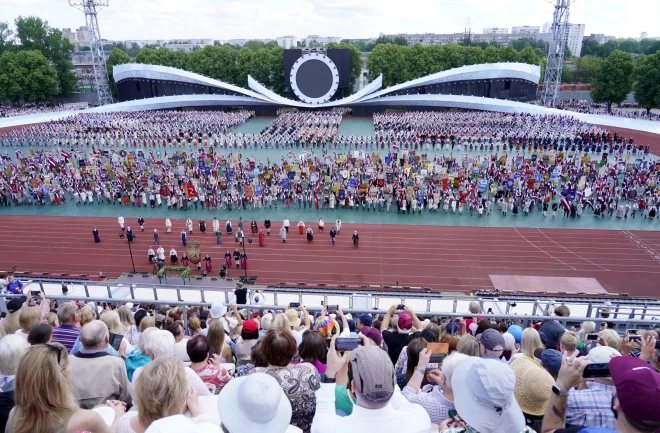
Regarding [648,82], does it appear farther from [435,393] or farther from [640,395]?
[640,395]

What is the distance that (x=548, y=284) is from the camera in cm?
1552

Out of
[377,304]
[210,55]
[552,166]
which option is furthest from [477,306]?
[210,55]

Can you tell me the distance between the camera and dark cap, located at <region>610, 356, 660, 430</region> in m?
2.29

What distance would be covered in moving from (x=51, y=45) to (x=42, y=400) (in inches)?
3114

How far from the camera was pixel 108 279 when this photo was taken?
52.9 ft

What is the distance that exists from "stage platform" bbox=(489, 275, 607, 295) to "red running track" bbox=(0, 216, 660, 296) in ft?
1.13

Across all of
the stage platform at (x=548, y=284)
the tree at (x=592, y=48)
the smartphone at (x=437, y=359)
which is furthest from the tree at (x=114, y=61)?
the tree at (x=592, y=48)

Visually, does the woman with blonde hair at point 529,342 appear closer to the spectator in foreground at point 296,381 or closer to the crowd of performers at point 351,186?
the spectator in foreground at point 296,381

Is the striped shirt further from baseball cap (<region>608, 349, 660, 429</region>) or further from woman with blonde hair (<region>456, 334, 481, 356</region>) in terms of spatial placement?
baseball cap (<region>608, 349, 660, 429</region>)

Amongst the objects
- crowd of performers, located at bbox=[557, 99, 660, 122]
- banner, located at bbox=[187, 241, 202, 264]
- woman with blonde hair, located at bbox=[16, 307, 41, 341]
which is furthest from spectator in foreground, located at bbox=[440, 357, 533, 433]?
crowd of performers, located at bbox=[557, 99, 660, 122]

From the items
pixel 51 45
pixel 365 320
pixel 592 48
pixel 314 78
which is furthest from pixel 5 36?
pixel 592 48

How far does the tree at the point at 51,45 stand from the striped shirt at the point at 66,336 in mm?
72279

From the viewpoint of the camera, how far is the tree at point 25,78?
184 ft

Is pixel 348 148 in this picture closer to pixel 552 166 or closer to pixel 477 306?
pixel 552 166
